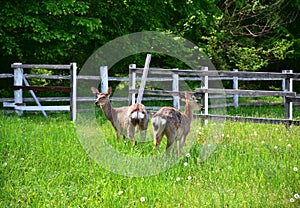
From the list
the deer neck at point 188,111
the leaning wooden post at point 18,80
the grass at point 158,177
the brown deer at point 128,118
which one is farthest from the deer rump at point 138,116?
the leaning wooden post at point 18,80

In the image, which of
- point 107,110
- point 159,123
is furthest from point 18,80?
point 159,123

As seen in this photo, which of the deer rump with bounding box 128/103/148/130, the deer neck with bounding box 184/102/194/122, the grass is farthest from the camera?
the deer rump with bounding box 128/103/148/130

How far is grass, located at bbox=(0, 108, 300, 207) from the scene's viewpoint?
17.3 feet

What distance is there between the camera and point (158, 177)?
6.03m

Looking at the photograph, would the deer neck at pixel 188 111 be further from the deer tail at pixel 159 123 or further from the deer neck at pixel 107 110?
the deer neck at pixel 107 110

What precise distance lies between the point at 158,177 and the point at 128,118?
184cm

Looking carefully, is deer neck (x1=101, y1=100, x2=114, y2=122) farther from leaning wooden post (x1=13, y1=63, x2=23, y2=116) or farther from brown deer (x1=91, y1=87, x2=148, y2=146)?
leaning wooden post (x1=13, y1=63, x2=23, y2=116)

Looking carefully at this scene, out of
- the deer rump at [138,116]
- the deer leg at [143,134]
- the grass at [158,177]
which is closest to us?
the grass at [158,177]

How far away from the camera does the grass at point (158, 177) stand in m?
5.27

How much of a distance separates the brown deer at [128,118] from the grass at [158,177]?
0.68 feet

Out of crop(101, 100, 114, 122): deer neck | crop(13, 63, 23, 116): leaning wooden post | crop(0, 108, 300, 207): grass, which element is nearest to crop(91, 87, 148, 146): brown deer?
crop(101, 100, 114, 122): deer neck

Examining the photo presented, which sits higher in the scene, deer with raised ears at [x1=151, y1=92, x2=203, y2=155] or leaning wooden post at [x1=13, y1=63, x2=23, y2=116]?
leaning wooden post at [x1=13, y1=63, x2=23, y2=116]

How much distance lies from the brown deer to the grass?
8.2 inches

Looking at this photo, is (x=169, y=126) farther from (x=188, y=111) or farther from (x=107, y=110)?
(x=107, y=110)
